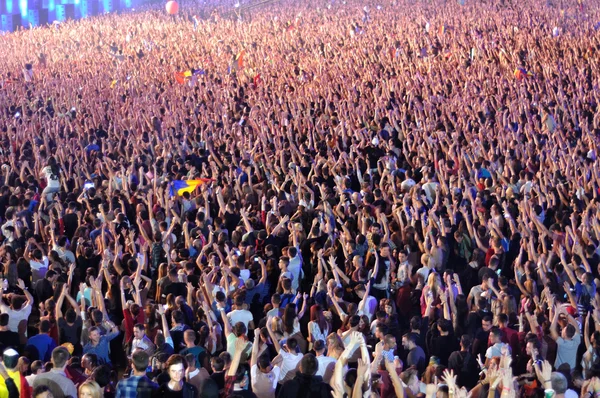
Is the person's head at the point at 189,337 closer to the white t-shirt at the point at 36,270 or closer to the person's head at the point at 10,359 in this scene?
the person's head at the point at 10,359

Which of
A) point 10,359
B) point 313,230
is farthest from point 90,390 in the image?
point 313,230

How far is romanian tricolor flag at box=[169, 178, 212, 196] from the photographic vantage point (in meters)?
11.6

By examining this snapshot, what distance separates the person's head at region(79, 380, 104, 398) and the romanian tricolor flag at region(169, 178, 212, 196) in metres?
5.83

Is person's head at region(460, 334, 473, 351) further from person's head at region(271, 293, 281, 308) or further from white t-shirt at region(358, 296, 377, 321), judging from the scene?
person's head at region(271, 293, 281, 308)

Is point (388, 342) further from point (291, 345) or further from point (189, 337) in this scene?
point (189, 337)

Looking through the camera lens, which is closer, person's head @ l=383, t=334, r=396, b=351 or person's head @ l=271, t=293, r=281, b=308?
person's head @ l=383, t=334, r=396, b=351

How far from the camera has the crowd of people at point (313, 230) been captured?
650cm

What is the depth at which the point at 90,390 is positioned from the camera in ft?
18.9

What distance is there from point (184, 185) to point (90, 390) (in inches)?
243

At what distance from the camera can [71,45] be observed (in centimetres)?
2894

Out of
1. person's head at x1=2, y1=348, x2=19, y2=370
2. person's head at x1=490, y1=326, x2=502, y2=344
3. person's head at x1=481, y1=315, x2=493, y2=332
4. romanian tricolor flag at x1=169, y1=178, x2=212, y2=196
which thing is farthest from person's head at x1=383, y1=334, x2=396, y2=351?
romanian tricolor flag at x1=169, y1=178, x2=212, y2=196

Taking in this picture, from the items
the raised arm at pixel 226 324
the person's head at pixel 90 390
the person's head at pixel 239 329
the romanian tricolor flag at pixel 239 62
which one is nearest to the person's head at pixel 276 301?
the raised arm at pixel 226 324

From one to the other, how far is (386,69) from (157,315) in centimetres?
1272

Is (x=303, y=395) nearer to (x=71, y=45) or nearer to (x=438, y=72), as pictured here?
(x=438, y=72)
